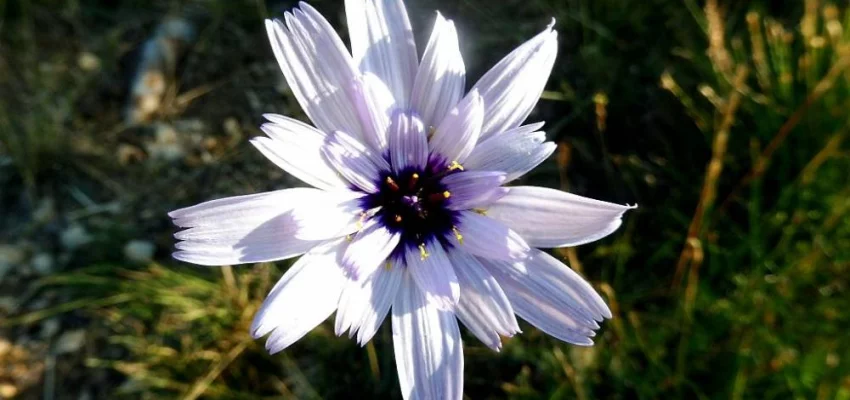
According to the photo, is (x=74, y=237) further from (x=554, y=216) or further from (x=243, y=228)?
(x=554, y=216)

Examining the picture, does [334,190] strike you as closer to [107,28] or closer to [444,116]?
[444,116]

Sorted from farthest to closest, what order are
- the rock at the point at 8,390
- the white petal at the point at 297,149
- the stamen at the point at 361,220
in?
the rock at the point at 8,390, the stamen at the point at 361,220, the white petal at the point at 297,149

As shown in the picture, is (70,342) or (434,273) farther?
(70,342)

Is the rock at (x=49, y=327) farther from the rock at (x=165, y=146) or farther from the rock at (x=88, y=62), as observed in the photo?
the rock at (x=88, y=62)

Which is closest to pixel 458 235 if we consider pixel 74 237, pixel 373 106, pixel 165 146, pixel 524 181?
pixel 373 106

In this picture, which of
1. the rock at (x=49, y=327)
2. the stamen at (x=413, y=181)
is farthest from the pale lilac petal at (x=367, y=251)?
the rock at (x=49, y=327)

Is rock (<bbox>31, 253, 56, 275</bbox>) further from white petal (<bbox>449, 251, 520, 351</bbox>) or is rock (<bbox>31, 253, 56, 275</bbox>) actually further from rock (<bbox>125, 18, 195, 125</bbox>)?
white petal (<bbox>449, 251, 520, 351</bbox>)
